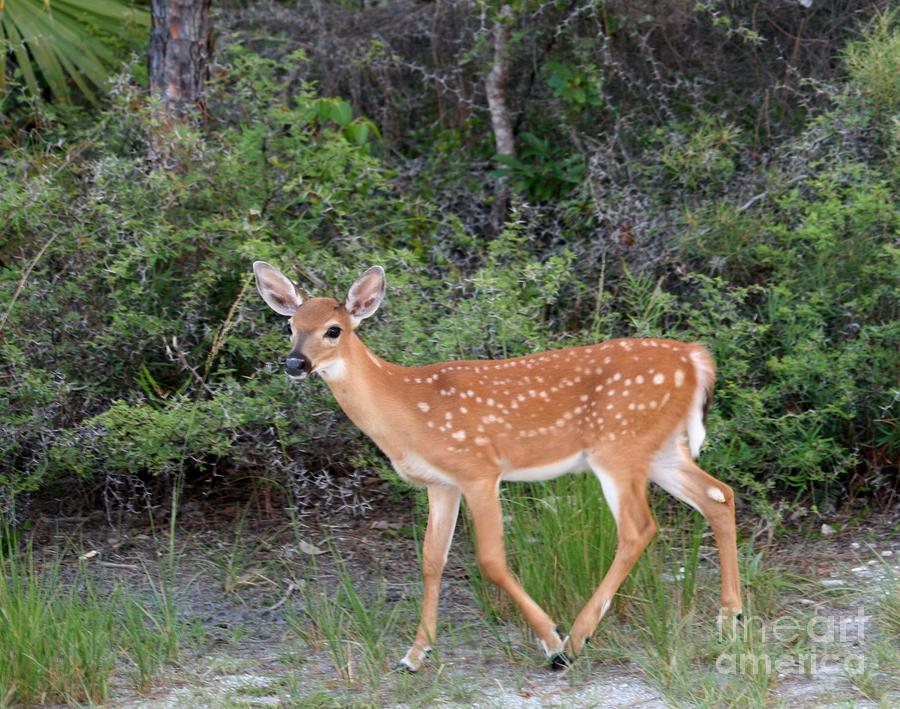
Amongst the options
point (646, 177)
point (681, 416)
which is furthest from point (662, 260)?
point (681, 416)

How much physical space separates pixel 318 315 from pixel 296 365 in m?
0.32

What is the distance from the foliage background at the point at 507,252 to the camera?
683 cm

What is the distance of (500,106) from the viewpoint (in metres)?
9.59

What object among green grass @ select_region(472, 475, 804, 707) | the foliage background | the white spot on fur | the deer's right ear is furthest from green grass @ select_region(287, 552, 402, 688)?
the white spot on fur

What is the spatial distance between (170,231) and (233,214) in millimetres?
360

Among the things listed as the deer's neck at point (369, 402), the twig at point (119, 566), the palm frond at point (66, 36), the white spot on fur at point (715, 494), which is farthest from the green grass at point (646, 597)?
the palm frond at point (66, 36)

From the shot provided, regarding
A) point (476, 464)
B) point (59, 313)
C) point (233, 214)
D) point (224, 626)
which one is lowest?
point (224, 626)

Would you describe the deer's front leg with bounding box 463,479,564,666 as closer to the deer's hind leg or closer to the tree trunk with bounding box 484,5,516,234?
the deer's hind leg

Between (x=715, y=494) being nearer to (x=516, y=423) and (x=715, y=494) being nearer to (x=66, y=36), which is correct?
(x=516, y=423)

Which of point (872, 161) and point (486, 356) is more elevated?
point (872, 161)

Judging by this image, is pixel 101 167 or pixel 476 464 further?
pixel 101 167

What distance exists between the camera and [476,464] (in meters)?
5.43

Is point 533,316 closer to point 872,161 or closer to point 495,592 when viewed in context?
point 495,592

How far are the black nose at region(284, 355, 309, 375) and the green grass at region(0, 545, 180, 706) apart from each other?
110cm
